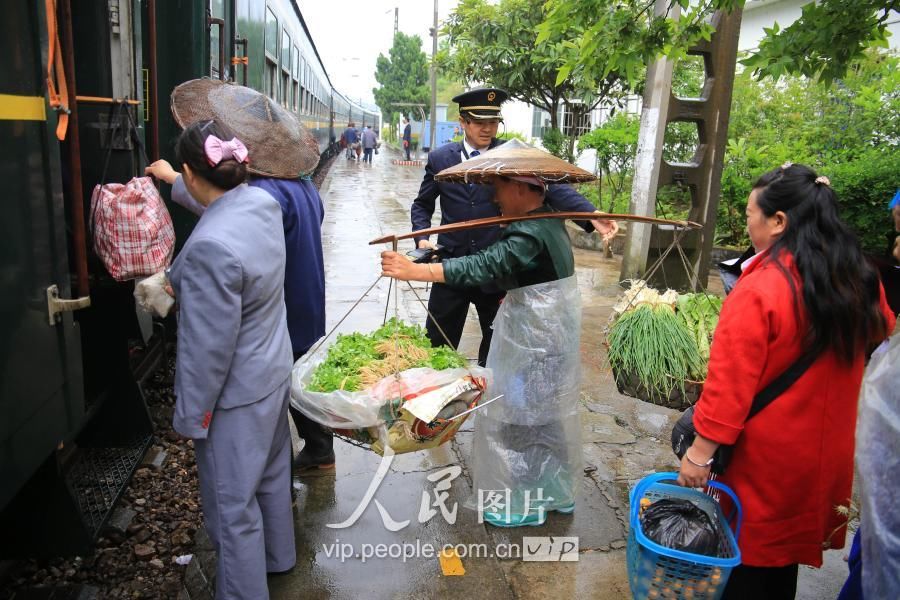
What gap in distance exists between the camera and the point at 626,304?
310cm

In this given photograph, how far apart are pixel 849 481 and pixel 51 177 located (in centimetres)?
262

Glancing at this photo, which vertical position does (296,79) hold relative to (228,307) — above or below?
above

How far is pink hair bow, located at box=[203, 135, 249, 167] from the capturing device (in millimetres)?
2156

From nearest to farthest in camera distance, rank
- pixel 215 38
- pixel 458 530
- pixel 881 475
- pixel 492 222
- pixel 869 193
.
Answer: pixel 881 475 < pixel 492 222 < pixel 458 530 < pixel 215 38 < pixel 869 193

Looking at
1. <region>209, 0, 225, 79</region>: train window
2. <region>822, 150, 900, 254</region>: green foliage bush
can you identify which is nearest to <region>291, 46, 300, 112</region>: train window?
<region>209, 0, 225, 79</region>: train window

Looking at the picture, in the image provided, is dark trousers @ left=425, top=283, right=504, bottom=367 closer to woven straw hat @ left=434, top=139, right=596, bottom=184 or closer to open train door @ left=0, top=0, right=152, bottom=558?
woven straw hat @ left=434, top=139, right=596, bottom=184

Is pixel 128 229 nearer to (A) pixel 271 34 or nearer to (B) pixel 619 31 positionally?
(B) pixel 619 31

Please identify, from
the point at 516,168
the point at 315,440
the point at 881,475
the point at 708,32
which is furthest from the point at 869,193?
the point at 881,475

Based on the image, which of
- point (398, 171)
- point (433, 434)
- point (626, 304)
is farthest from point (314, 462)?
point (398, 171)

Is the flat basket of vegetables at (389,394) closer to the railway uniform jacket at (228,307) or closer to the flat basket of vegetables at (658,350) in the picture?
the railway uniform jacket at (228,307)

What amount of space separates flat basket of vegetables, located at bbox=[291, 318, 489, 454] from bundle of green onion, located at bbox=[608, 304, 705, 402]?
0.63 m

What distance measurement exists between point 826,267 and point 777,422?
46cm

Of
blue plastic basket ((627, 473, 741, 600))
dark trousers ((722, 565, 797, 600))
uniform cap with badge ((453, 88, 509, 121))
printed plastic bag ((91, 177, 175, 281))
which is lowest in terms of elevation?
dark trousers ((722, 565, 797, 600))

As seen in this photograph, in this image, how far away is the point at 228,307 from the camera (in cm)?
209
